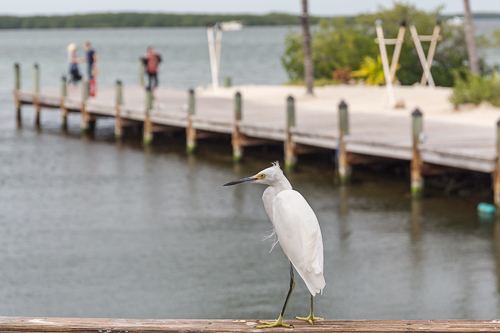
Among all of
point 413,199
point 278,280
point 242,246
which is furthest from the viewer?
point 413,199

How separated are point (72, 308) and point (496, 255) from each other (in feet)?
21.7

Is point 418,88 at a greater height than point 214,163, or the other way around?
point 418,88

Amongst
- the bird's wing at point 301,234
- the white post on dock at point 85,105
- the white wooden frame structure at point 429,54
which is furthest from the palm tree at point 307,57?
the bird's wing at point 301,234

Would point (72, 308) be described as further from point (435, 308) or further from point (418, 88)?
point (418, 88)

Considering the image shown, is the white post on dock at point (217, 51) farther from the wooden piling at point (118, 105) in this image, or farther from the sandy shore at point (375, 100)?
the wooden piling at point (118, 105)

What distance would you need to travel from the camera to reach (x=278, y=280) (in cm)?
1174

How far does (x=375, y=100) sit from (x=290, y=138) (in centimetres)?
765

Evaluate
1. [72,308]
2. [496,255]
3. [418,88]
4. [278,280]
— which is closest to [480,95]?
[418,88]

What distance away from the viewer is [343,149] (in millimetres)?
16672

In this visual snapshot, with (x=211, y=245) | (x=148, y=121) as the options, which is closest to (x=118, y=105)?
(x=148, y=121)

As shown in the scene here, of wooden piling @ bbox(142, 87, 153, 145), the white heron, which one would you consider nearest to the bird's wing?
the white heron

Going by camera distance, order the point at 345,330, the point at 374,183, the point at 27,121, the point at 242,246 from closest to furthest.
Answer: the point at 345,330 → the point at 242,246 → the point at 374,183 → the point at 27,121

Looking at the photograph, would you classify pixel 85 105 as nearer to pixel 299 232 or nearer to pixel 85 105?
pixel 85 105

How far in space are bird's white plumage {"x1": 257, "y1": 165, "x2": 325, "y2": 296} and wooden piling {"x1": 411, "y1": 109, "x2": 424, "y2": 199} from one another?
428 inches
